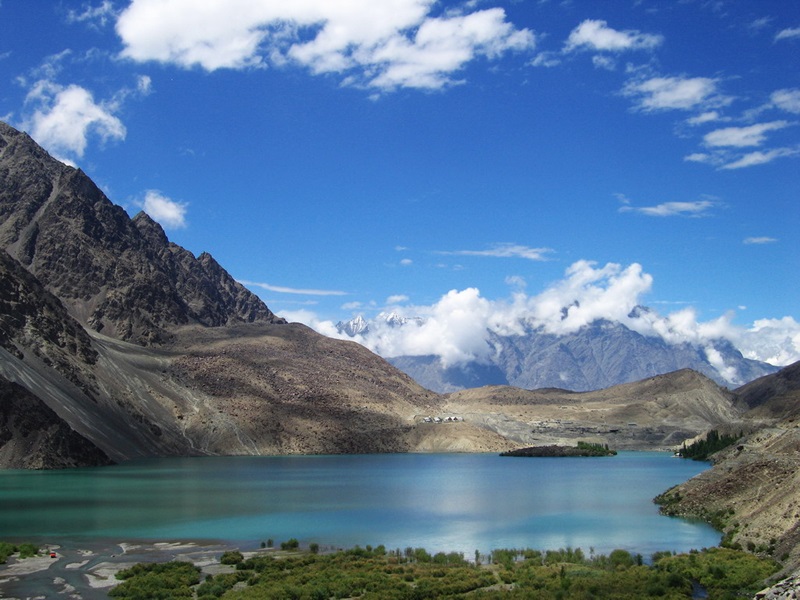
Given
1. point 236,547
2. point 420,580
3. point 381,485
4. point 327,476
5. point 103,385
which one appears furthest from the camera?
point 103,385

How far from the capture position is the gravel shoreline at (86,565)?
43281mm

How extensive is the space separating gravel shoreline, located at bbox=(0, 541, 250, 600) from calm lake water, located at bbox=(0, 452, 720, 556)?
4.14 metres

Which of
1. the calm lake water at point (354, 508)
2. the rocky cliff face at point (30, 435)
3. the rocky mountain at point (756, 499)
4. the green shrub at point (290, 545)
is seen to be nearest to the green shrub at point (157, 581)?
the green shrub at point (290, 545)

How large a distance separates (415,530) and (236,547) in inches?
619

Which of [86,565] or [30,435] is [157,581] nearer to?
[86,565]

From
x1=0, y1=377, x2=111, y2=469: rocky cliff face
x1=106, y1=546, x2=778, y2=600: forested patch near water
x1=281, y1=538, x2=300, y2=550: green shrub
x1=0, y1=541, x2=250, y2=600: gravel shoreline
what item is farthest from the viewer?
x1=0, y1=377, x2=111, y2=469: rocky cliff face

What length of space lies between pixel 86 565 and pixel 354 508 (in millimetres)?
36096

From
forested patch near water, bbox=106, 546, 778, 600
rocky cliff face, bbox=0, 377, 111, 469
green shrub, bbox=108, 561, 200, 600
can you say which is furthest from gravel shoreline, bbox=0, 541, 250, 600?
rocky cliff face, bbox=0, 377, 111, 469

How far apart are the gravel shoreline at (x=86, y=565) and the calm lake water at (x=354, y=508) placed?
13.6ft

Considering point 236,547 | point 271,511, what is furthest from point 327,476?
point 236,547

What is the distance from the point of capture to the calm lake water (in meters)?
62.9

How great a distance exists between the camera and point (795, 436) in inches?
3105

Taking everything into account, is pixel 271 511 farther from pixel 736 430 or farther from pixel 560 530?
pixel 736 430

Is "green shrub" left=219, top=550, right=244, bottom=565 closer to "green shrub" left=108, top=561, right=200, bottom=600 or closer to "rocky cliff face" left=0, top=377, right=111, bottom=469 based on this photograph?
"green shrub" left=108, top=561, right=200, bottom=600
